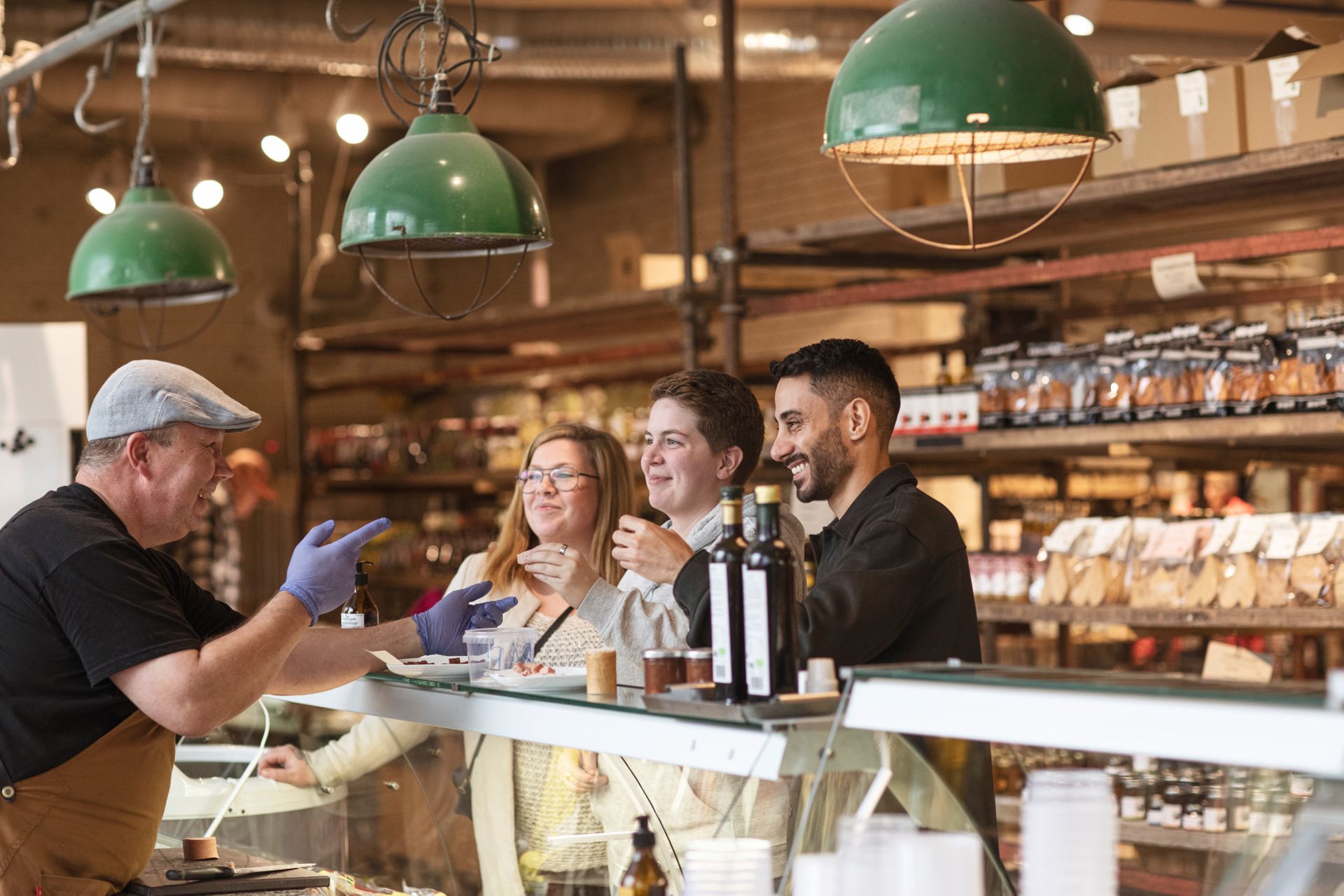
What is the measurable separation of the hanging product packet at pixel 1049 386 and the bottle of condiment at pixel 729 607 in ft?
9.23

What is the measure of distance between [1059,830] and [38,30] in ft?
23.8

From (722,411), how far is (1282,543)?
1.92m

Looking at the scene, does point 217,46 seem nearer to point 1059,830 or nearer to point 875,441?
point 875,441

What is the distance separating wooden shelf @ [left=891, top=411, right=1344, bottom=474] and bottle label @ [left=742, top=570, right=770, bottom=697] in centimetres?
259

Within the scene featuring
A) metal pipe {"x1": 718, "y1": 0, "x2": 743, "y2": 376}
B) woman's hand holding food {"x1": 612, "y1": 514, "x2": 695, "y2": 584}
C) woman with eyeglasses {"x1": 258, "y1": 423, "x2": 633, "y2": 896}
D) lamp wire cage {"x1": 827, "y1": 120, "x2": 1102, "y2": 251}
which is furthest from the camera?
metal pipe {"x1": 718, "y1": 0, "x2": 743, "y2": 376}

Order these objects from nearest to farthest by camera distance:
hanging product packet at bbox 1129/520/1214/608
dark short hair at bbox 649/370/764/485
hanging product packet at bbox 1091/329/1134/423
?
dark short hair at bbox 649/370/764/485
hanging product packet at bbox 1129/520/1214/608
hanging product packet at bbox 1091/329/1134/423

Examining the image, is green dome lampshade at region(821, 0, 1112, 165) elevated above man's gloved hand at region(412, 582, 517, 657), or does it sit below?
above

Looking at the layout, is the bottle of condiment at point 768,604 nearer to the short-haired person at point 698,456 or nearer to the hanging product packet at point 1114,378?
the short-haired person at point 698,456

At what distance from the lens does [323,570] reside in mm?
2727

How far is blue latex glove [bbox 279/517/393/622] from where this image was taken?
2.70 m

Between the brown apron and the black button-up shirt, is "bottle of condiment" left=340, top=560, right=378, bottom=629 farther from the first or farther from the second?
the black button-up shirt

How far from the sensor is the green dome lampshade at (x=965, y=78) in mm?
2559

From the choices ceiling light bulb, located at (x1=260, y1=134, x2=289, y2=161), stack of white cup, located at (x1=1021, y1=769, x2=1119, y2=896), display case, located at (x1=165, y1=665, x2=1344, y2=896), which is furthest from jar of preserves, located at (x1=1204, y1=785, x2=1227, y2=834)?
ceiling light bulb, located at (x1=260, y1=134, x2=289, y2=161)

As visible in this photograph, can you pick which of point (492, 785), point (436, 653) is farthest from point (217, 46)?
point (492, 785)
